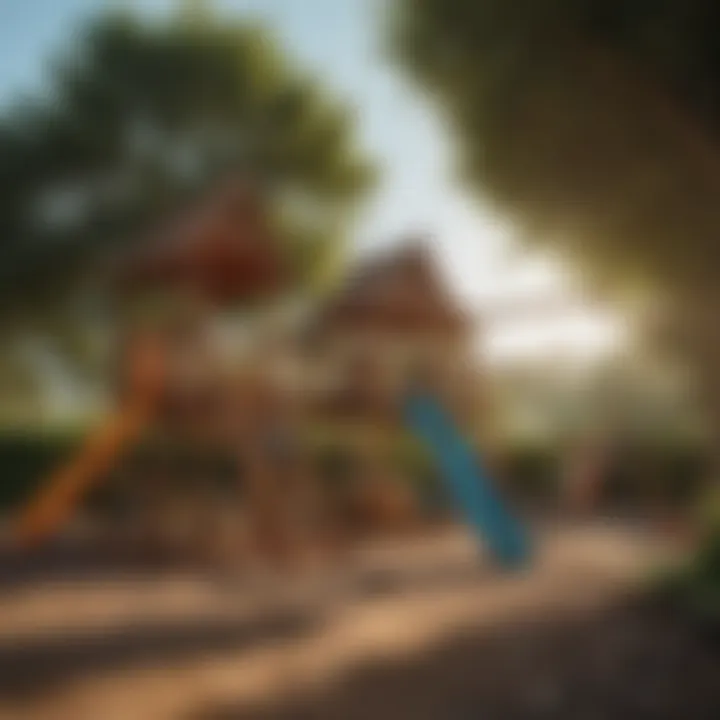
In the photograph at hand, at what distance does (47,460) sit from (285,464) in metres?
0.20

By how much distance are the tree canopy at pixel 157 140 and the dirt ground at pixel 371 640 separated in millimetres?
278

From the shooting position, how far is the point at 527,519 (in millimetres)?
932

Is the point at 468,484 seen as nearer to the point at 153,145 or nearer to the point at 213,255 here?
the point at 213,255

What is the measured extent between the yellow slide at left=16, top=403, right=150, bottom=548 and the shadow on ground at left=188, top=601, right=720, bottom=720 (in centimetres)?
26

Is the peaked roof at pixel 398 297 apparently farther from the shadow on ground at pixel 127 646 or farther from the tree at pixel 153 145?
the shadow on ground at pixel 127 646

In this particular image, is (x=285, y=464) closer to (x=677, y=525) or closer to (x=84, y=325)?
(x=84, y=325)

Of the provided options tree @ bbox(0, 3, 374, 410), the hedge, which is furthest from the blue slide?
tree @ bbox(0, 3, 374, 410)

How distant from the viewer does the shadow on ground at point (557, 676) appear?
0.91 meters

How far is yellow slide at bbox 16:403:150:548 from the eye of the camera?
87 centimetres

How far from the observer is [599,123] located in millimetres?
1033

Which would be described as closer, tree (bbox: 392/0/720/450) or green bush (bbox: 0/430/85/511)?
green bush (bbox: 0/430/85/511)

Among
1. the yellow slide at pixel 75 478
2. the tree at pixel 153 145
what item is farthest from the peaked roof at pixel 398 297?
the yellow slide at pixel 75 478

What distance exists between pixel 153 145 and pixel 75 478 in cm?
31

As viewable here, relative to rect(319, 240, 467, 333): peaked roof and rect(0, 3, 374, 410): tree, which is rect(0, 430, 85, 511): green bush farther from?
rect(319, 240, 467, 333): peaked roof
